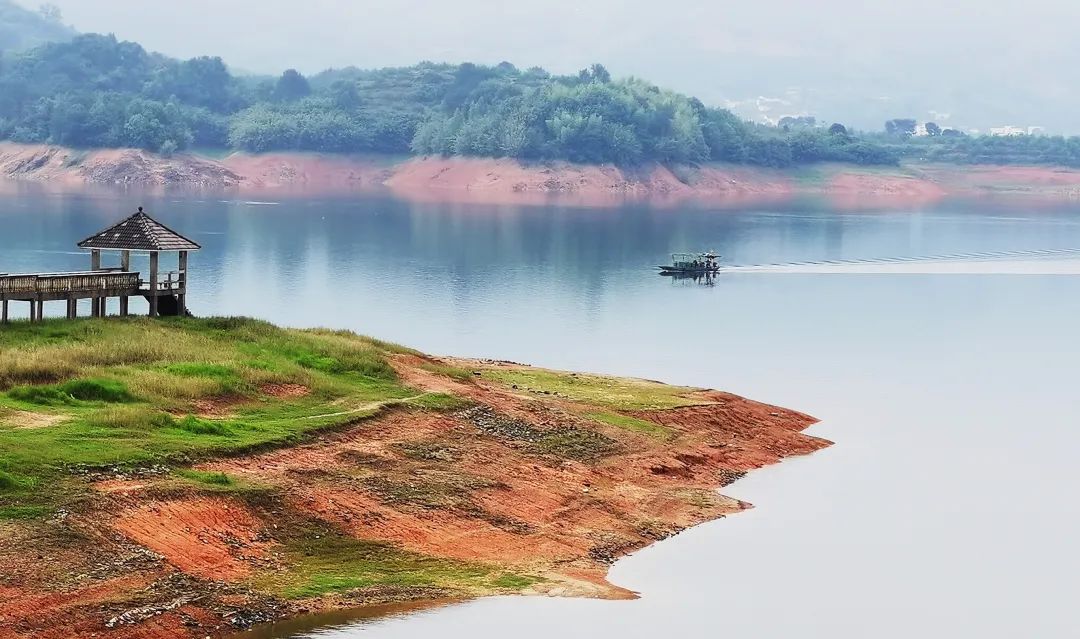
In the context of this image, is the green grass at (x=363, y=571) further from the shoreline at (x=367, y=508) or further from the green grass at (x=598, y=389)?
the green grass at (x=598, y=389)

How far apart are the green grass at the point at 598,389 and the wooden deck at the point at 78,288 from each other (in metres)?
10.7

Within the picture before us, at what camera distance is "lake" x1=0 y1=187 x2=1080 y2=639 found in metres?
34.6

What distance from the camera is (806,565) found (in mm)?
37531

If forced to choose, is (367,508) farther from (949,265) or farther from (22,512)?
(949,265)

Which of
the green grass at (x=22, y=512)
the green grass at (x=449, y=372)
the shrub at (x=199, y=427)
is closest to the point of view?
the green grass at (x=22, y=512)

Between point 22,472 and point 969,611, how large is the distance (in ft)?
65.8

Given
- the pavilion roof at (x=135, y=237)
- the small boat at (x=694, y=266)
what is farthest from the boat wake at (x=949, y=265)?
the pavilion roof at (x=135, y=237)

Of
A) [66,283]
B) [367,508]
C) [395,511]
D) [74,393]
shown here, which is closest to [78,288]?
[66,283]

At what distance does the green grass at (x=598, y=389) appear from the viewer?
50.2 metres

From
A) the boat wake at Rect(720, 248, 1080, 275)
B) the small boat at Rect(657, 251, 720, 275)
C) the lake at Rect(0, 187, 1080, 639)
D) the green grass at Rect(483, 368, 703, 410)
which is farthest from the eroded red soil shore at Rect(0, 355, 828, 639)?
the boat wake at Rect(720, 248, 1080, 275)

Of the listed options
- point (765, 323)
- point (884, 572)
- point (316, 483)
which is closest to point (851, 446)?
point (884, 572)

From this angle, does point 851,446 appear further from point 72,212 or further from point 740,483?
point 72,212

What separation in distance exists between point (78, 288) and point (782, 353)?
131ft

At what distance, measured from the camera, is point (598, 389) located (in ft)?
173
